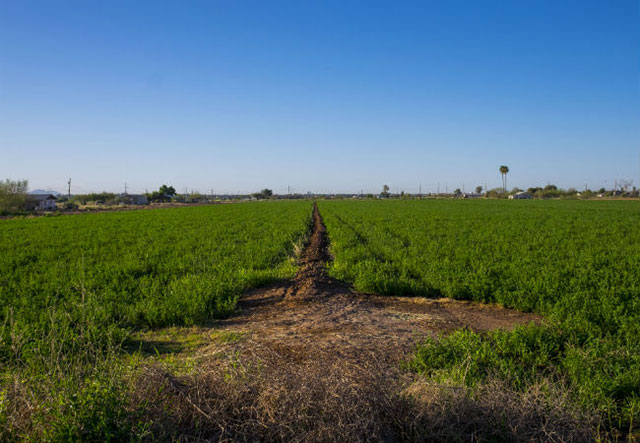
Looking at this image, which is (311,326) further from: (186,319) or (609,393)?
(609,393)

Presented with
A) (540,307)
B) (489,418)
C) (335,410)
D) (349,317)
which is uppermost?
(335,410)

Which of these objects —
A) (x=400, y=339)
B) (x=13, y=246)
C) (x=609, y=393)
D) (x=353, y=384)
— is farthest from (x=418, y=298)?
(x=13, y=246)

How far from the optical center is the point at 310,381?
352cm

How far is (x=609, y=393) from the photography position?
165 inches

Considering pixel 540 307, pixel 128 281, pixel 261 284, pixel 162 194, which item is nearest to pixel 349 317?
pixel 261 284

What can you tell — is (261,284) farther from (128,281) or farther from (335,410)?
(335,410)

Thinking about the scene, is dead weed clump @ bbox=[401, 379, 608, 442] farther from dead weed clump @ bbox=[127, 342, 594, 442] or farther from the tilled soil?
the tilled soil

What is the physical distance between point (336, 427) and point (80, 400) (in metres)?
2.14

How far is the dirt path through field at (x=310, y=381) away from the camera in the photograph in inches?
124

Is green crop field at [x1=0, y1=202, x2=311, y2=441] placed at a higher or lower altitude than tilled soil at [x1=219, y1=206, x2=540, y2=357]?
higher

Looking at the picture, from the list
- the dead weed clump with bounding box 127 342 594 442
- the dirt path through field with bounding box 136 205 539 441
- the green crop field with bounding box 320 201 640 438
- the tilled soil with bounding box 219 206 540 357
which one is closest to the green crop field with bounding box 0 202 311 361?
the tilled soil with bounding box 219 206 540 357

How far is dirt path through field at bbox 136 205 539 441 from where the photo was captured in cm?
315

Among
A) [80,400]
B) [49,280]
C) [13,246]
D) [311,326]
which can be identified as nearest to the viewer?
[80,400]

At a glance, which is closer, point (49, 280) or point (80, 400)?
point (80, 400)
